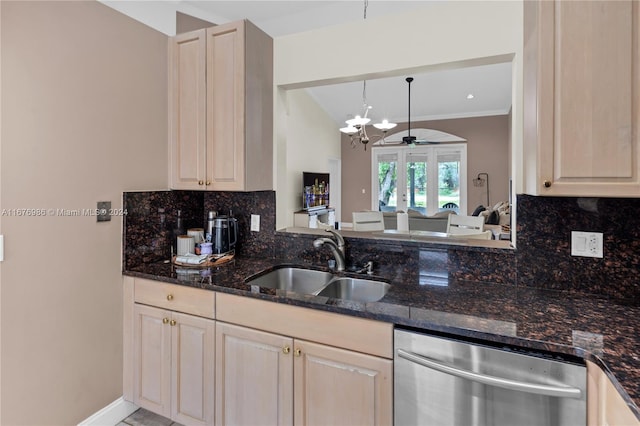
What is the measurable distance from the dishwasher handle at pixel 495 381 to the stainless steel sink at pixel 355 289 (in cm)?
54

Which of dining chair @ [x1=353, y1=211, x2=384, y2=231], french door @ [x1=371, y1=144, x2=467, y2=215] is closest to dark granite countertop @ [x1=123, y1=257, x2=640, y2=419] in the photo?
dining chair @ [x1=353, y1=211, x2=384, y2=231]

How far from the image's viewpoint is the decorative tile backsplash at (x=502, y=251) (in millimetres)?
1493

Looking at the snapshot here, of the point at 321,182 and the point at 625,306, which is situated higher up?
the point at 321,182

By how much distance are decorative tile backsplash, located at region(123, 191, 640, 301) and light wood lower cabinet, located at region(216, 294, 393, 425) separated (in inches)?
24.3

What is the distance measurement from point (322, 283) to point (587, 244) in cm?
130

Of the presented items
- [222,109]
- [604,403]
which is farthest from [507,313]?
[222,109]

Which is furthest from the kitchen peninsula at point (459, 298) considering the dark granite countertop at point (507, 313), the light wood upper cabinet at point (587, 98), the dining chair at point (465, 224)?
the dining chair at point (465, 224)

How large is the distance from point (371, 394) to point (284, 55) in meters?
1.92

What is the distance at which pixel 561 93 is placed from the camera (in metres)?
1.25

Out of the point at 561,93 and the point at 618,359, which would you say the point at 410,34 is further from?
the point at 618,359

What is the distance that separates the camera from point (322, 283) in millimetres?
1977

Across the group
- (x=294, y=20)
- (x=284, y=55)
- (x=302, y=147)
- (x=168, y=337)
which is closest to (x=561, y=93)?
(x=284, y=55)

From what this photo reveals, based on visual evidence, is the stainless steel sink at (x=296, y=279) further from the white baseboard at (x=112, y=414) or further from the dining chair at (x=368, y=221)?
the dining chair at (x=368, y=221)

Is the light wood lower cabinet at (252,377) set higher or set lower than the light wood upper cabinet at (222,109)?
lower
